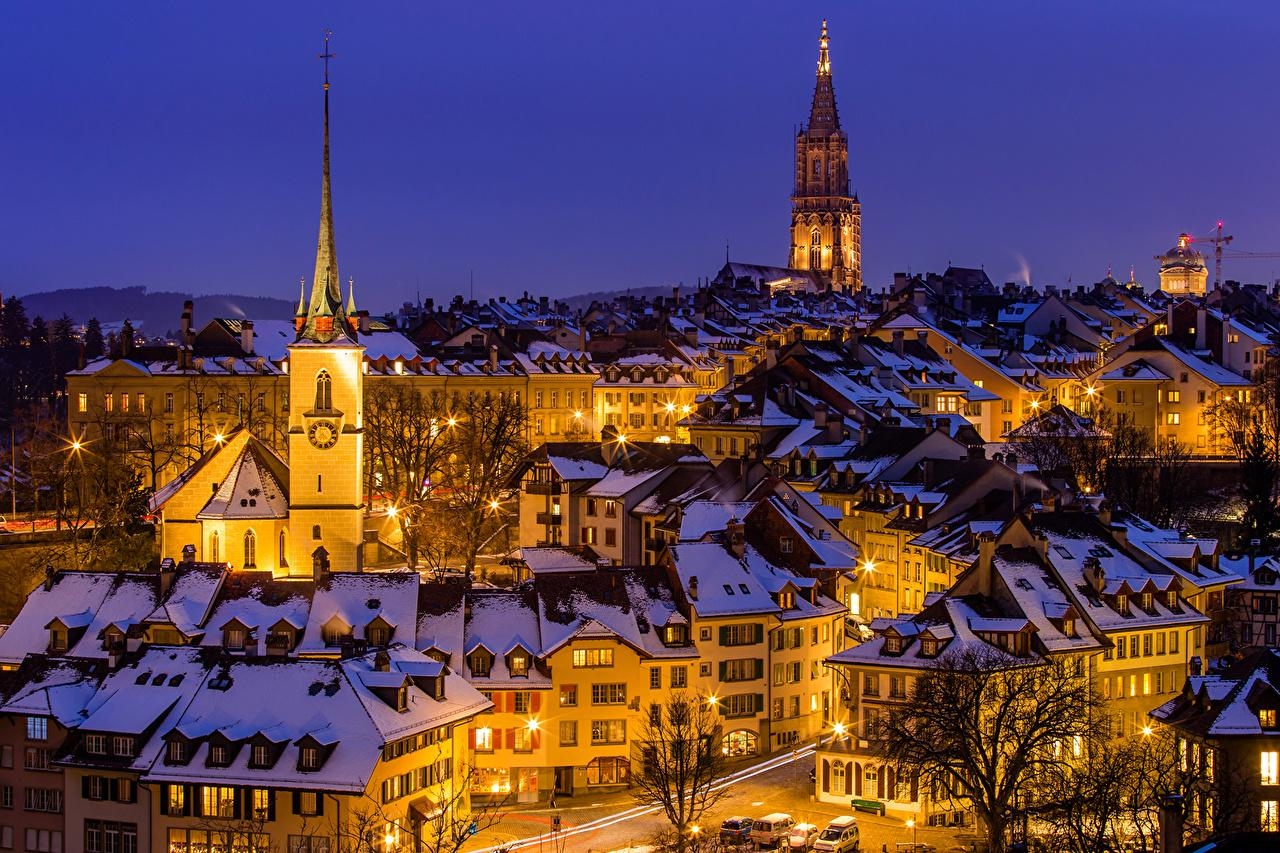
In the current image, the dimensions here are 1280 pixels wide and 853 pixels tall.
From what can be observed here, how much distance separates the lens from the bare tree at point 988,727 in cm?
4844

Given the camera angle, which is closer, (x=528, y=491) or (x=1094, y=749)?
(x=1094, y=749)

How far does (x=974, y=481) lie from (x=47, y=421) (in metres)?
52.8

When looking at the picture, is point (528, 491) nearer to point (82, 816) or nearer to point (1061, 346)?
point (82, 816)

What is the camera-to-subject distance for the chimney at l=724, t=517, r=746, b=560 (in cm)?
6225

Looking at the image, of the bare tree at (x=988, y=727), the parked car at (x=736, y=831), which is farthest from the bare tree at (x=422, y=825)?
the bare tree at (x=988, y=727)

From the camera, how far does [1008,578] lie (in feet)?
189

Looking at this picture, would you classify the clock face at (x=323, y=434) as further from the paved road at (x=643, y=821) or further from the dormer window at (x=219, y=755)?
the dormer window at (x=219, y=755)

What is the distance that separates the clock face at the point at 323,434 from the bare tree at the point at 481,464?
7.17 m

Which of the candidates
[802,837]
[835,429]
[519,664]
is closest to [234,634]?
[519,664]

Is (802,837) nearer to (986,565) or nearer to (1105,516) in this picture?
(986,565)

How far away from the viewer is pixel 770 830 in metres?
49.4

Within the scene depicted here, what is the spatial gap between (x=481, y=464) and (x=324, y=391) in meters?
26.2

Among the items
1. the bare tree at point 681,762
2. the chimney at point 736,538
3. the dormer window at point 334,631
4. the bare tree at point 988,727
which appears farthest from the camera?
the chimney at point 736,538

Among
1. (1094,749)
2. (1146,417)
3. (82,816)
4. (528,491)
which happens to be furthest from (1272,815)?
(1146,417)
